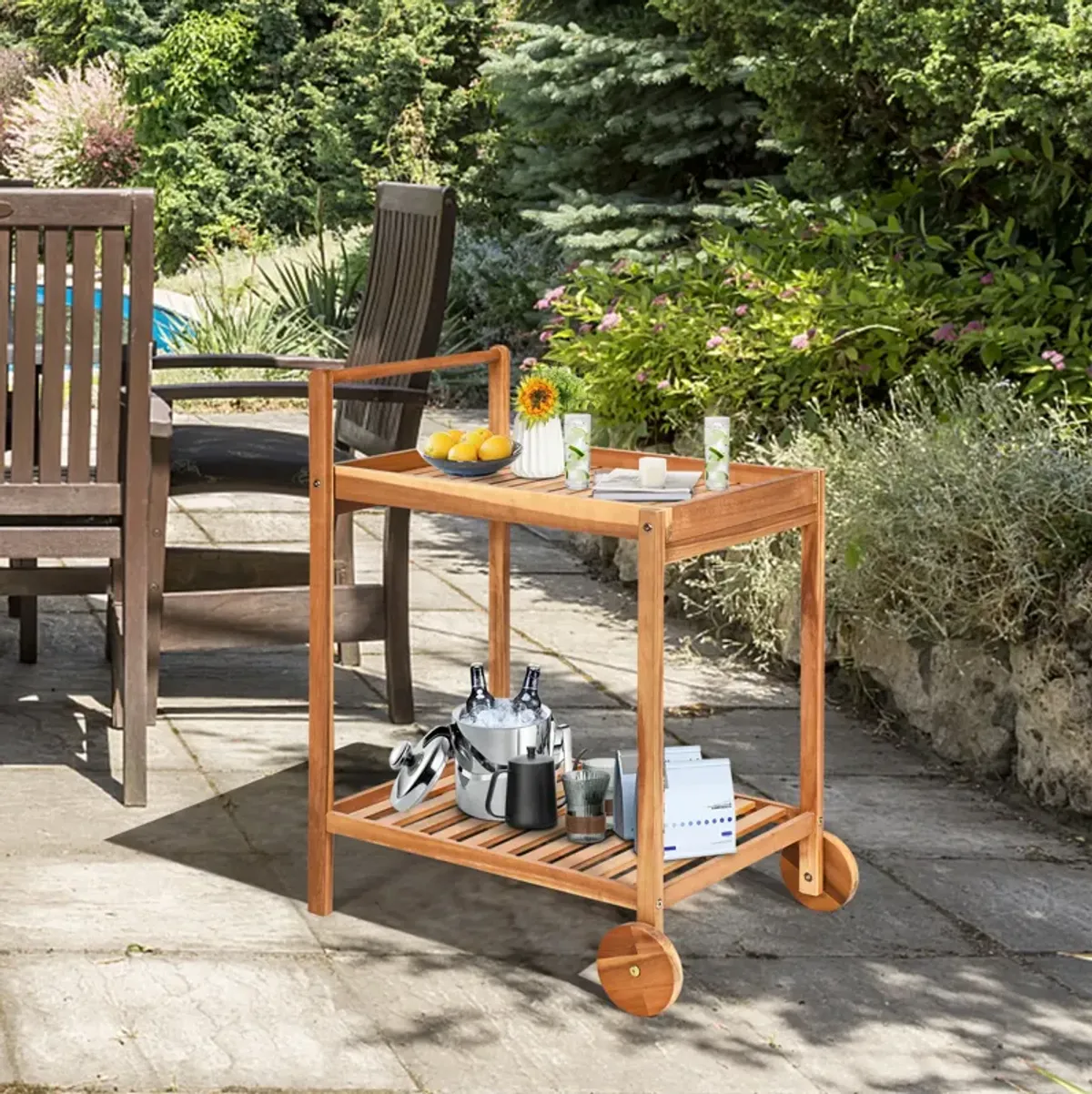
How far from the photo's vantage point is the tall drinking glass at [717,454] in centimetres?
311

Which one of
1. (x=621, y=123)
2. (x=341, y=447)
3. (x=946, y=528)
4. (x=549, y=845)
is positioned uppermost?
(x=621, y=123)

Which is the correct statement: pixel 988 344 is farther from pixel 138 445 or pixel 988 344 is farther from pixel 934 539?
pixel 138 445

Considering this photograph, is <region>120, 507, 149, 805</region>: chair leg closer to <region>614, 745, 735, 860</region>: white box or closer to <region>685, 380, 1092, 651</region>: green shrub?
<region>614, 745, 735, 860</region>: white box

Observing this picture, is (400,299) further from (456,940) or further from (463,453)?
(456,940)

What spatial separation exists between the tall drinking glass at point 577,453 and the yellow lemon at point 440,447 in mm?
216

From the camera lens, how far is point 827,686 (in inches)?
193

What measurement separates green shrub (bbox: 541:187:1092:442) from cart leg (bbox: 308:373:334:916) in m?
2.37

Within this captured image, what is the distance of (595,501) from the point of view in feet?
9.80

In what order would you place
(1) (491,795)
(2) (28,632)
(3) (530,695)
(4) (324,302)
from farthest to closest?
1. (4) (324,302)
2. (2) (28,632)
3. (3) (530,695)
4. (1) (491,795)

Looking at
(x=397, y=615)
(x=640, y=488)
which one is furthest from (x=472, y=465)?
(x=397, y=615)

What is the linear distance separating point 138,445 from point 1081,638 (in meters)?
1.89

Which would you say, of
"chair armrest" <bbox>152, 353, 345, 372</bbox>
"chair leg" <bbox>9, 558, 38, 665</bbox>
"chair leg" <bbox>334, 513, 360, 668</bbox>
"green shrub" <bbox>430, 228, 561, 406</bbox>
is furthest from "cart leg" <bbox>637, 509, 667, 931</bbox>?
"green shrub" <bbox>430, 228, 561, 406</bbox>

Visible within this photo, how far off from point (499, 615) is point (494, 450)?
0.54 metres

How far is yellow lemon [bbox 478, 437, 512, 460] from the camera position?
3.25m
